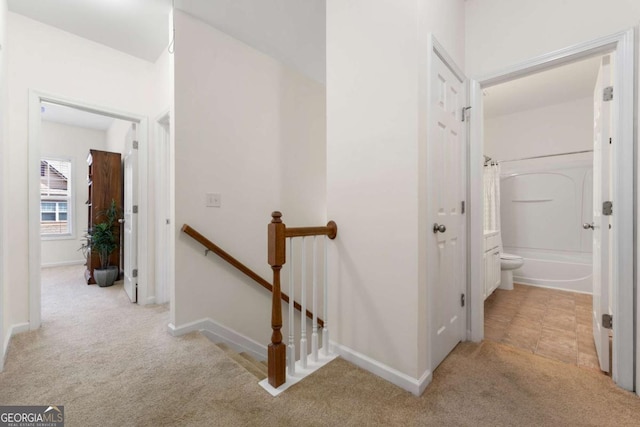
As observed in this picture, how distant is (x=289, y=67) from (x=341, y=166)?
1.89 meters

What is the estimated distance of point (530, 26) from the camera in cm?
174

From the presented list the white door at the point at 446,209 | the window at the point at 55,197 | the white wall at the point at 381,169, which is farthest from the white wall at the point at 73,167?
the white door at the point at 446,209

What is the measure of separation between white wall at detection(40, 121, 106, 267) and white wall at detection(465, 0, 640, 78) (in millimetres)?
6491

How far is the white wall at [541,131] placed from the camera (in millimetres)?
3656

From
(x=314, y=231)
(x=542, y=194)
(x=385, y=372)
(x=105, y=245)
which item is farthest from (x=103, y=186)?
(x=542, y=194)

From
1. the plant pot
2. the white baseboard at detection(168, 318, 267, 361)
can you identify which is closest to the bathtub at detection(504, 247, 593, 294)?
the white baseboard at detection(168, 318, 267, 361)

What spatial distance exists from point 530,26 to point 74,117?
6.35m

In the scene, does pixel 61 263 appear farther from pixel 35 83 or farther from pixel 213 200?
pixel 213 200

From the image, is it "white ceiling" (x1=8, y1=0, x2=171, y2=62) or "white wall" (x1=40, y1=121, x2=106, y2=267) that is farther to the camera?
"white wall" (x1=40, y1=121, x2=106, y2=267)

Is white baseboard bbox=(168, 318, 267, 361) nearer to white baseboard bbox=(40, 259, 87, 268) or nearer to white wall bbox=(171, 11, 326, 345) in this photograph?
white wall bbox=(171, 11, 326, 345)

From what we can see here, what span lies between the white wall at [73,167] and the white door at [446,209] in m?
6.26

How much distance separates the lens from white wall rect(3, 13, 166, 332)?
6.92ft

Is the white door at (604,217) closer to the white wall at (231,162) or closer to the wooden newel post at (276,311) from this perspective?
the wooden newel post at (276,311)

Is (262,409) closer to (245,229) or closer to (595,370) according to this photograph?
(245,229)
